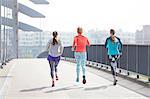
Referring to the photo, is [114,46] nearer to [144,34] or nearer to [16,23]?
[144,34]

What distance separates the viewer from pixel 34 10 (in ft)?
263

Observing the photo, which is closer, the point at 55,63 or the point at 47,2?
the point at 55,63

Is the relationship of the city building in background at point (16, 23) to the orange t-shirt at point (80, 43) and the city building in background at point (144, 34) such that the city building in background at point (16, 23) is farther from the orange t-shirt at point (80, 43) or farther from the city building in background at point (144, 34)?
the orange t-shirt at point (80, 43)

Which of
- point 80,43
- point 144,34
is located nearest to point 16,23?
point 144,34

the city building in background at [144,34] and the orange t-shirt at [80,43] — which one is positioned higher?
the city building in background at [144,34]

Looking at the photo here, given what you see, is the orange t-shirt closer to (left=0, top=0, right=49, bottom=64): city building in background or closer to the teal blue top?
the teal blue top

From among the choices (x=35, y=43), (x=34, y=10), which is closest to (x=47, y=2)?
(x=34, y=10)

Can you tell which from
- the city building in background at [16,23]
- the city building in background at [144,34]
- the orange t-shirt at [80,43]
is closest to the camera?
the orange t-shirt at [80,43]

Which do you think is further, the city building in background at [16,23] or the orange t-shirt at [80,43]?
the city building in background at [16,23]

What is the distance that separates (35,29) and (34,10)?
3.02 meters

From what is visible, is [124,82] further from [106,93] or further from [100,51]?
[100,51]

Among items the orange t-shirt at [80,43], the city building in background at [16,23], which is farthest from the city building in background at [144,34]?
the city building in background at [16,23]

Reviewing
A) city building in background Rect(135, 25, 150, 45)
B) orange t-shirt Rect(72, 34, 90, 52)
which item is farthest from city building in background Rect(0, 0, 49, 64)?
orange t-shirt Rect(72, 34, 90, 52)

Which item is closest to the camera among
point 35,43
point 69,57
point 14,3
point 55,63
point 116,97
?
point 116,97
